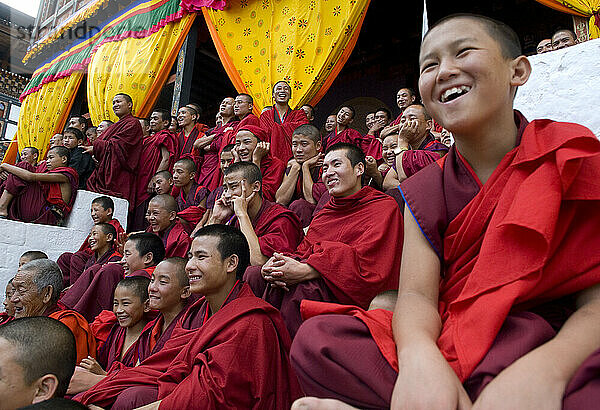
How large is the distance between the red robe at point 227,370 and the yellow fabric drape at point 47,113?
30.4 ft

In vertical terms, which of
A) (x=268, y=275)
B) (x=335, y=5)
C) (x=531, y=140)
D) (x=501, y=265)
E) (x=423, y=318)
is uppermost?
(x=335, y=5)

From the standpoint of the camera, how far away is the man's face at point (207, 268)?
2.29 metres

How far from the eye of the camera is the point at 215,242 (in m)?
2.41

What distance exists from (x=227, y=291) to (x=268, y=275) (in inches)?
13.3

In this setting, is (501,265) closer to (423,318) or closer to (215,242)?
(423,318)

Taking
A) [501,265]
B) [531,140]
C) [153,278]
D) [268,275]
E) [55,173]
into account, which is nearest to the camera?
[501,265]

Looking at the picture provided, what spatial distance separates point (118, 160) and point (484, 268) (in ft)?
18.5

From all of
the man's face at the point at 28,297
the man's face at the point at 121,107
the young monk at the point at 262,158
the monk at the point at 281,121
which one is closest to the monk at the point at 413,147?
the young monk at the point at 262,158

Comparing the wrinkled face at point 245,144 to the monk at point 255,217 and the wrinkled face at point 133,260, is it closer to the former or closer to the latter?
the monk at point 255,217

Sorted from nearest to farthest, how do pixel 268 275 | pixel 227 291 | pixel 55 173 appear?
1. pixel 268 275
2. pixel 227 291
3. pixel 55 173

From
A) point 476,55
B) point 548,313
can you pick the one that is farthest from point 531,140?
point 548,313

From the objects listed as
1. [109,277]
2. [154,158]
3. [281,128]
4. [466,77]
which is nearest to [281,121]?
[281,128]

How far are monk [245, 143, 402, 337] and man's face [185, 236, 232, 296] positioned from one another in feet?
0.45

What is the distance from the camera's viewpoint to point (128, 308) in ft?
9.55
